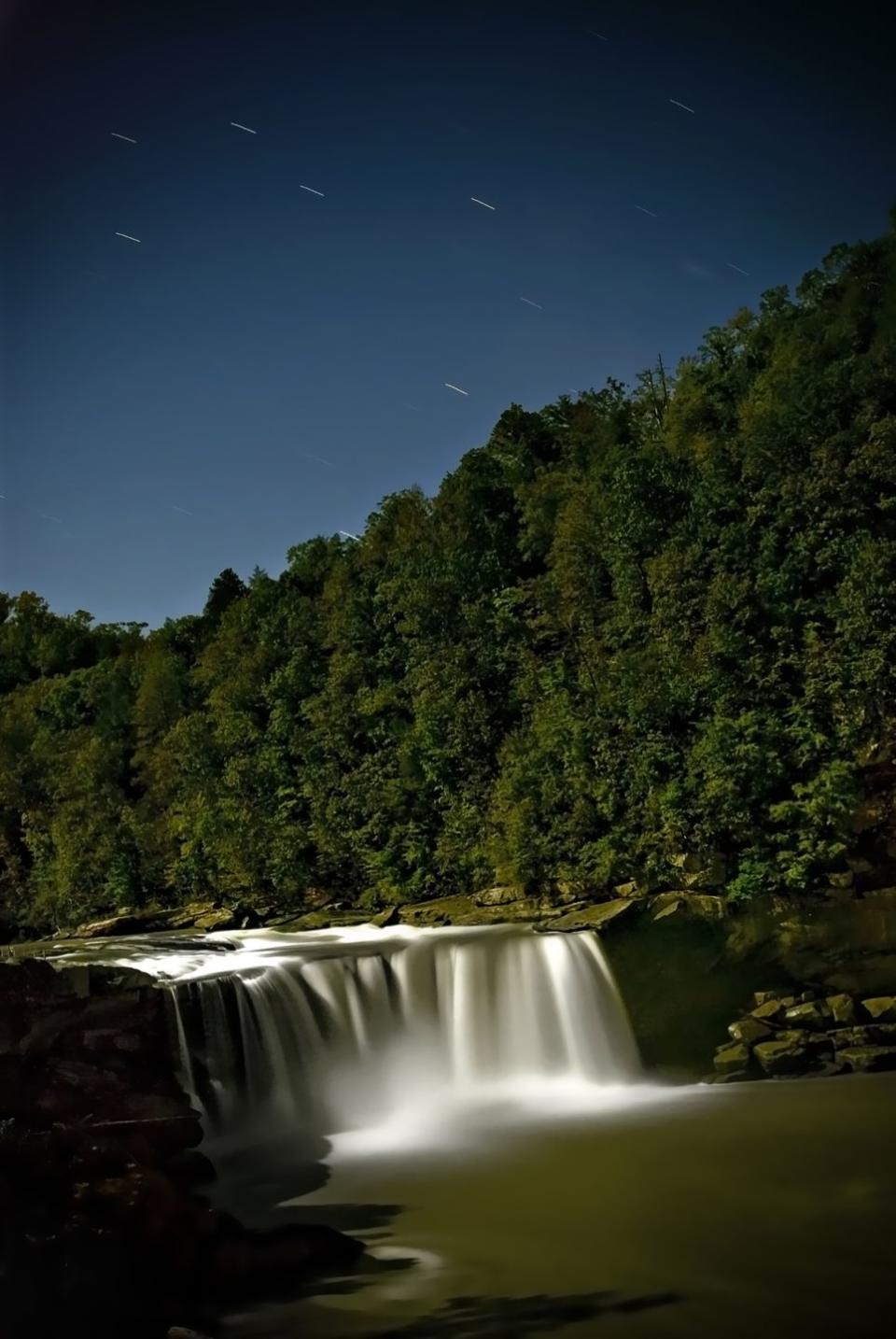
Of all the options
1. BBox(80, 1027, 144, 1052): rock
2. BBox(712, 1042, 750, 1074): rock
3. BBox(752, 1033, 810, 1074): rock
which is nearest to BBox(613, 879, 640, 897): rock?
BBox(712, 1042, 750, 1074): rock

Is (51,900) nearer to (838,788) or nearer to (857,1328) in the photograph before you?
(838,788)

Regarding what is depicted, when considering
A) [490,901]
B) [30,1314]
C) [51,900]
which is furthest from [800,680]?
[51,900]

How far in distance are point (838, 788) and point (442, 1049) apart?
5.62 meters

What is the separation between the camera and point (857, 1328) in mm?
5332

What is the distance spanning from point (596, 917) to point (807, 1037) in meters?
2.69

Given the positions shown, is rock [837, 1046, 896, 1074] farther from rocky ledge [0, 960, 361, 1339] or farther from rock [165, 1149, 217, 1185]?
rock [165, 1149, 217, 1185]

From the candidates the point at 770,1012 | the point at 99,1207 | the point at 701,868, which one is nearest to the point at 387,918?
the point at 701,868

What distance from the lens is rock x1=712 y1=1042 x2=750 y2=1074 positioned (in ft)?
35.8

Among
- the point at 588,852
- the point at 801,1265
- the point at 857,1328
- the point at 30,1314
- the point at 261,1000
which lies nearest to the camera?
the point at 30,1314

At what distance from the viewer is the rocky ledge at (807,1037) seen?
34.1 feet

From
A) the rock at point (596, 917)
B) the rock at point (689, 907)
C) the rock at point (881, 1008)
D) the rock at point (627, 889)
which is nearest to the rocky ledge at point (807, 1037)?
the rock at point (881, 1008)

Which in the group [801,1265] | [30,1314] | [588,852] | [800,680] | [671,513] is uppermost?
[671,513]

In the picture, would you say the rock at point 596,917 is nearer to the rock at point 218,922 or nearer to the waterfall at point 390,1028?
the waterfall at point 390,1028

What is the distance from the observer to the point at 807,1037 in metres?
10.7
